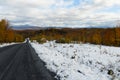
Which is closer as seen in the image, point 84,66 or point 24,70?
point 24,70

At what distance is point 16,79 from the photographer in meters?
11.2

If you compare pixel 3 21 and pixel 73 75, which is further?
pixel 3 21

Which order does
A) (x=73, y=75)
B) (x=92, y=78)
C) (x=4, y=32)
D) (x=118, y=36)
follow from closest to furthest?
(x=92, y=78) → (x=73, y=75) → (x=118, y=36) → (x=4, y=32)

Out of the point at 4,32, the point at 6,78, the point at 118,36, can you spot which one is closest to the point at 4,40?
the point at 4,32

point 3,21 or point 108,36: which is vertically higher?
point 3,21

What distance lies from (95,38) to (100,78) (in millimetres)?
93306

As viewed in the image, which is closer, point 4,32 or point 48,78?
point 48,78

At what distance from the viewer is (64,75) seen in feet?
39.4

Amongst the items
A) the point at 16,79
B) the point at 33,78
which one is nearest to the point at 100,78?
the point at 33,78

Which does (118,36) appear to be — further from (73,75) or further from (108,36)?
(73,75)

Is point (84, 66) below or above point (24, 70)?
below

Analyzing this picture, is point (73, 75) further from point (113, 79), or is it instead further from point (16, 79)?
point (16, 79)

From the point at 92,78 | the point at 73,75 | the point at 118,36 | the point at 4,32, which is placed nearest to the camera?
the point at 92,78

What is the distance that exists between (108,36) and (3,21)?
4639cm
